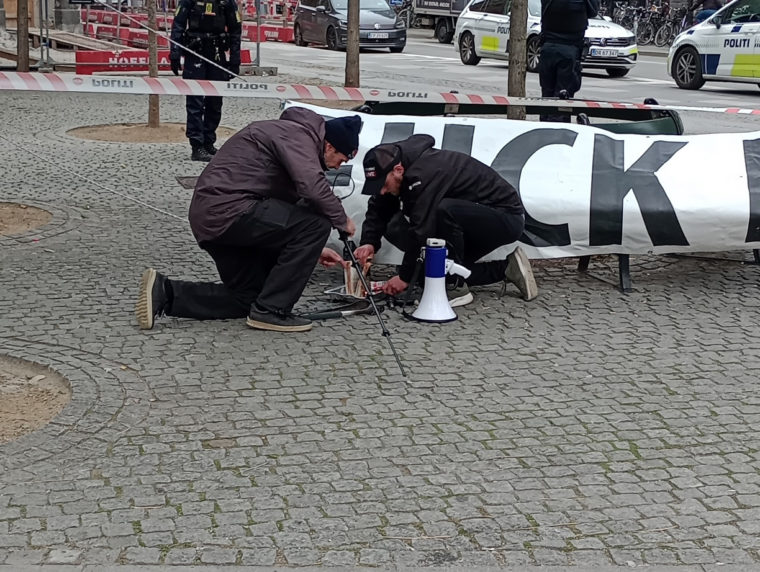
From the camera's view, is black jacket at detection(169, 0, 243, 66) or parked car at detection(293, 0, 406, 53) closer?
black jacket at detection(169, 0, 243, 66)

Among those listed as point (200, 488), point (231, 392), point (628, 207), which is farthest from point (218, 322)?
point (628, 207)

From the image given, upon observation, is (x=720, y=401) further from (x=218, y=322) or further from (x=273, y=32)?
(x=273, y=32)

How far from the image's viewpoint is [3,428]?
500 centimetres

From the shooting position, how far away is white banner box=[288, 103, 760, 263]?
23.6 ft

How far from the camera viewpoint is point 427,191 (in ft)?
21.7

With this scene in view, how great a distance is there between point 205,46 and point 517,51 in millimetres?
3522

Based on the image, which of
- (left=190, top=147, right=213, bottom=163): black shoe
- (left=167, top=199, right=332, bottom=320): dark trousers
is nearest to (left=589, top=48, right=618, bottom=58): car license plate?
(left=190, top=147, right=213, bottom=163): black shoe

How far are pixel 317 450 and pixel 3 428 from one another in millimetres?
1429

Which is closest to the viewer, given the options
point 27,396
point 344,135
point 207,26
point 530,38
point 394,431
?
point 394,431

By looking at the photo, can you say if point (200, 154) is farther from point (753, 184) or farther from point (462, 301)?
point (753, 184)

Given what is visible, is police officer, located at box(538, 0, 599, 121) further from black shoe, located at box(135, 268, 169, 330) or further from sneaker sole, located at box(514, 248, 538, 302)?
black shoe, located at box(135, 268, 169, 330)

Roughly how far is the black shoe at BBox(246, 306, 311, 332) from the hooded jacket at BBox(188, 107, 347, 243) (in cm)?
51

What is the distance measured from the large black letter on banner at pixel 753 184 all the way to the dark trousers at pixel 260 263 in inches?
111

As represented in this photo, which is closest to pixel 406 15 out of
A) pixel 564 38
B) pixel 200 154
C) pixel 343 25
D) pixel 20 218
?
pixel 343 25
